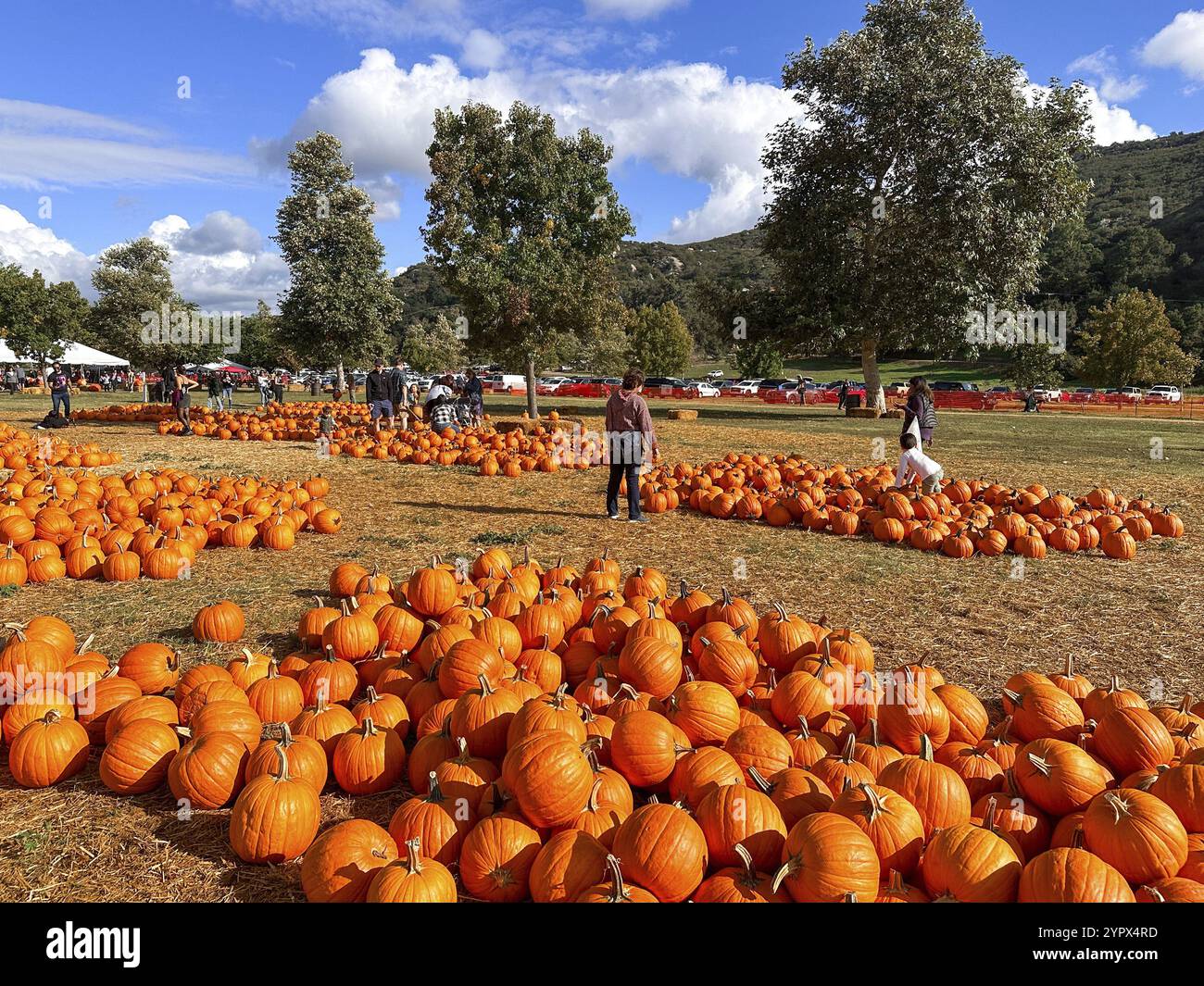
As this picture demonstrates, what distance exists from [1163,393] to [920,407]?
6035cm

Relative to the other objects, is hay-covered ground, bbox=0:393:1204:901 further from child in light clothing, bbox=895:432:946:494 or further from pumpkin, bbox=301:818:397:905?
child in light clothing, bbox=895:432:946:494

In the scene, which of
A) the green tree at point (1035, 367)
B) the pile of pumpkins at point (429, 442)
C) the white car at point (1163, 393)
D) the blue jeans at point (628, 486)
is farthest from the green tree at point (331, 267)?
the white car at point (1163, 393)

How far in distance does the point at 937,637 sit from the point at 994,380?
91341 millimetres

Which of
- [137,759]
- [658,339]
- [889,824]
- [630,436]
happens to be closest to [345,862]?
[137,759]

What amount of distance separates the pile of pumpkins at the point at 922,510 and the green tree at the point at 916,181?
2236 centimetres

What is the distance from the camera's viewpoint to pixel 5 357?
2073 inches

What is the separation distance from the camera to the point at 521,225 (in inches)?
1127

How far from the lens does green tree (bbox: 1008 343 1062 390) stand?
202 ft

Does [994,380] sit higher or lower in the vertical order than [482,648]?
higher

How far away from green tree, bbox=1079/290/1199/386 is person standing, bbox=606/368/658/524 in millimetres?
62555

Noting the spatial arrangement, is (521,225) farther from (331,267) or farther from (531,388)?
(331,267)

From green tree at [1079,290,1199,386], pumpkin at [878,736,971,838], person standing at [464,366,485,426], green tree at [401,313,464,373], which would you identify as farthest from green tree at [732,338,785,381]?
pumpkin at [878,736,971,838]
